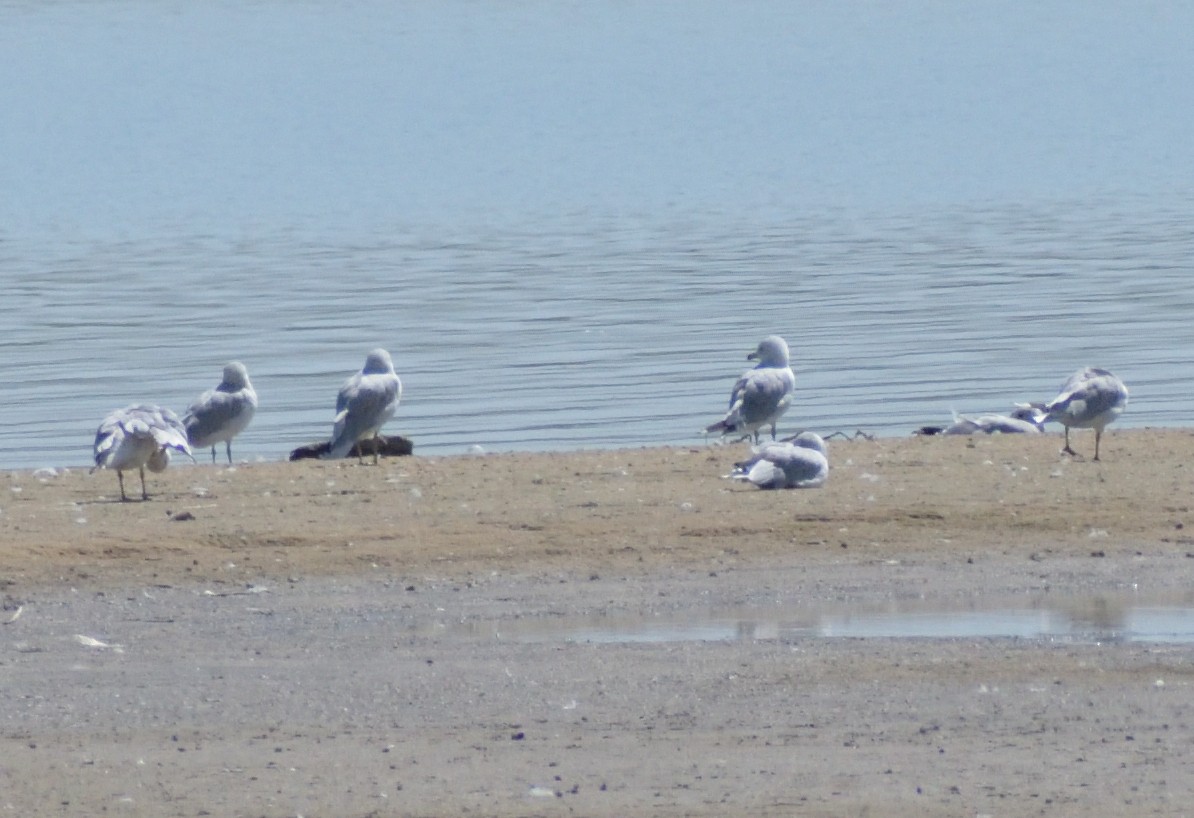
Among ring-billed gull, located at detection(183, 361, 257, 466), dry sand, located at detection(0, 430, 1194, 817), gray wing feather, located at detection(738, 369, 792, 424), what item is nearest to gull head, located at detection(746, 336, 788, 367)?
gray wing feather, located at detection(738, 369, 792, 424)

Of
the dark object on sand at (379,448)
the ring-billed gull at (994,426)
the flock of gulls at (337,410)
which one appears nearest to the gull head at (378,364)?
the flock of gulls at (337,410)

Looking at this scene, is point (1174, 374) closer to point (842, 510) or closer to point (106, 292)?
point (842, 510)

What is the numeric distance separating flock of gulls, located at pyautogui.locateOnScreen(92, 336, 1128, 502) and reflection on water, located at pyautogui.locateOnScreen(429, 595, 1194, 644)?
305 cm

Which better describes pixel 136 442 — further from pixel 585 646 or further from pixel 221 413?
pixel 585 646

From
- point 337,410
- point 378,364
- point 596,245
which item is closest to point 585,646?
point 337,410

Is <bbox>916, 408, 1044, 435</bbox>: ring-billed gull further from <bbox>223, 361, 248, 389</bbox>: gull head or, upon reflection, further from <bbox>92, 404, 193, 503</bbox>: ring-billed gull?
<bbox>92, 404, 193, 503</bbox>: ring-billed gull

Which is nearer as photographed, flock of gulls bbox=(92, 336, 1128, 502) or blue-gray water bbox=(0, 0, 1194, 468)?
flock of gulls bbox=(92, 336, 1128, 502)

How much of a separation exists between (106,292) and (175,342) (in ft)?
18.7

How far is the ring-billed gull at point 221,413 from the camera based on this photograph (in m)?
16.8

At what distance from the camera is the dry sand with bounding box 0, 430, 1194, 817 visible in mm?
8188

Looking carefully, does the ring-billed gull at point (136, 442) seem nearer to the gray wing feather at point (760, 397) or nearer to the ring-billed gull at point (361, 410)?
the ring-billed gull at point (361, 410)

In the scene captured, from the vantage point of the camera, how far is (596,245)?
37.3 m

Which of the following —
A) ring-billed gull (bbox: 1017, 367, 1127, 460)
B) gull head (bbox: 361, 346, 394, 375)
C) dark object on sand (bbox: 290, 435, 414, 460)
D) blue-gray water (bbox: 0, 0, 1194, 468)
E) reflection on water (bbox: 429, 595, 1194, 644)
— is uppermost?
gull head (bbox: 361, 346, 394, 375)

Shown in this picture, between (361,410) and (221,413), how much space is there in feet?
3.33
